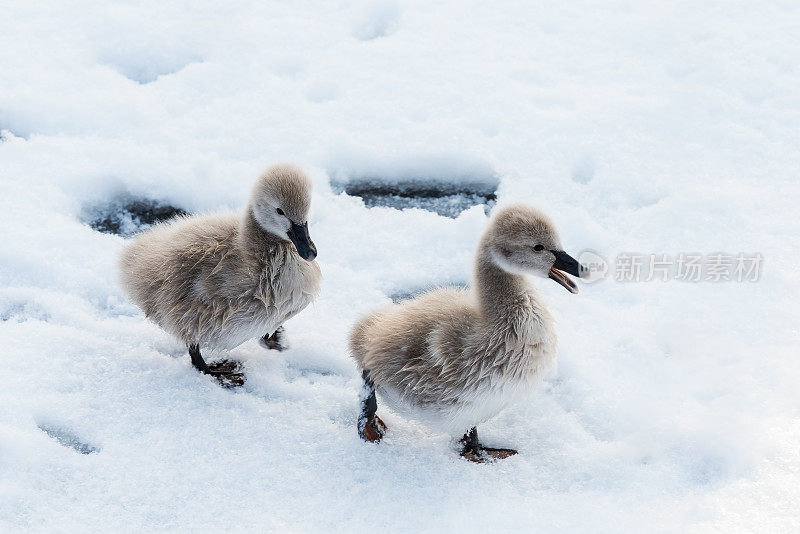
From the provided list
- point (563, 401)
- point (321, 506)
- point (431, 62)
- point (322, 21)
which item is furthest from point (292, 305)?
point (322, 21)

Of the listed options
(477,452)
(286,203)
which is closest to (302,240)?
(286,203)

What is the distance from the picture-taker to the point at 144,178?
5406 mm

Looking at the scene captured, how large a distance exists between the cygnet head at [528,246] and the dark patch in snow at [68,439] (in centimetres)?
204

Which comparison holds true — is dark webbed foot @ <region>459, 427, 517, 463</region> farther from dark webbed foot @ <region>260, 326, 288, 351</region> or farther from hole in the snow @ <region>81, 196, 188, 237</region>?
hole in the snow @ <region>81, 196, 188, 237</region>

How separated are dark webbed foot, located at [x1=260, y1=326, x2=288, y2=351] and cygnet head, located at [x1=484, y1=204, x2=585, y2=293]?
1.39 meters

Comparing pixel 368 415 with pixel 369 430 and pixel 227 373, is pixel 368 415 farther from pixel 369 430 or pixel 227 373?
pixel 227 373

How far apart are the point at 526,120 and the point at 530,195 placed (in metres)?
0.82

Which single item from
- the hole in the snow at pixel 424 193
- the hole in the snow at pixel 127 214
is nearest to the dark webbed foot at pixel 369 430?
the hole in the snow at pixel 424 193

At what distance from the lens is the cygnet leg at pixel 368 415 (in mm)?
3821

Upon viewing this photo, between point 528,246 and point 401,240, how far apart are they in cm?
153

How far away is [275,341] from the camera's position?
4.48 metres

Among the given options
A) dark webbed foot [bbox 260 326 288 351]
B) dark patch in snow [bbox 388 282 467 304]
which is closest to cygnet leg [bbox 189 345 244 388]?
dark webbed foot [bbox 260 326 288 351]

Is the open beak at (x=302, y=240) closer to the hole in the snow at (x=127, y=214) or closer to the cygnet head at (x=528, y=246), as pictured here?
the cygnet head at (x=528, y=246)

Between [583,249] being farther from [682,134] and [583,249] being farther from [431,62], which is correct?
[431,62]
